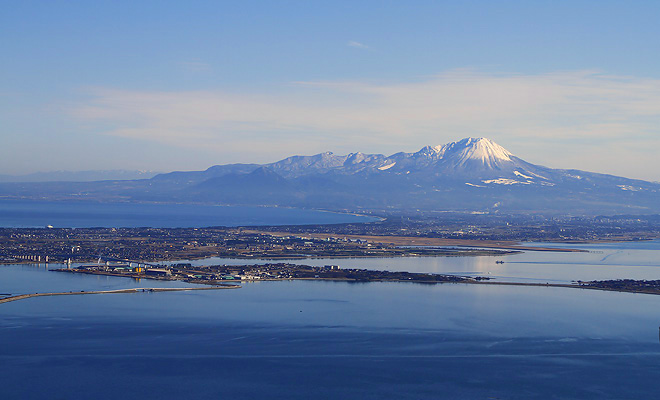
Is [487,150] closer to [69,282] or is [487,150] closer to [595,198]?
[595,198]

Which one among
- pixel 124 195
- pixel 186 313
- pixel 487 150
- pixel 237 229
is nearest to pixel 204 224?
pixel 237 229

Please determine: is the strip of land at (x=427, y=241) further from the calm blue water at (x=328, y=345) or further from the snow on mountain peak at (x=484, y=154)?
the snow on mountain peak at (x=484, y=154)

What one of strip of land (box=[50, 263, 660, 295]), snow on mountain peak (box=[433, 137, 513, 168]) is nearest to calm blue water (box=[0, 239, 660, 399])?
strip of land (box=[50, 263, 660, 295])

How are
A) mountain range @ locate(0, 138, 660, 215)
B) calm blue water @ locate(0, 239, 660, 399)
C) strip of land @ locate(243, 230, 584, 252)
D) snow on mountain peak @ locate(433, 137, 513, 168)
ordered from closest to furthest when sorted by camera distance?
calm blue water @ locate(0, 239, 660, 399) → strip of land @ locate(243, 230, 584, 252) → mountain range @ locate(0, 138, 660, 215) → snow on mountain peak @ locate(433, 137, 513, 168)

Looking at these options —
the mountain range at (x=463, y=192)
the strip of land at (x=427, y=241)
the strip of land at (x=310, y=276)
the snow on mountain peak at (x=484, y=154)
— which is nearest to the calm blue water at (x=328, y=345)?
the strip of land at (x=310, y=276)

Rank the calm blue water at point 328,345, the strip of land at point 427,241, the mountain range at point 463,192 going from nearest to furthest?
1. the calm blue water at point 328,345
2. the strip of land at point 427,241
3. the mountain range at point 463,192

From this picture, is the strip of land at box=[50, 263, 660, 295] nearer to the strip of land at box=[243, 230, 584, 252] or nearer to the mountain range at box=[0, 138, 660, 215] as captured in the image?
the strip of land at box=[243, 230, 584, 252]

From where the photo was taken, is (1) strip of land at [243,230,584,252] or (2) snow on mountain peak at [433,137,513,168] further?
(2) snow on mountain peak at [433,137,513,168]

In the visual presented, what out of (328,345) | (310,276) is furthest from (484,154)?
(328,345)
